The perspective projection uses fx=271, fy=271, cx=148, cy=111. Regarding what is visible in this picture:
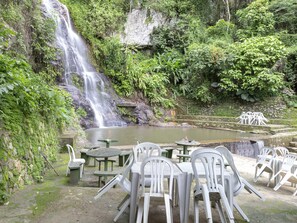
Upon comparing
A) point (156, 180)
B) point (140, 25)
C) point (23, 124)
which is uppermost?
point (140, 25)

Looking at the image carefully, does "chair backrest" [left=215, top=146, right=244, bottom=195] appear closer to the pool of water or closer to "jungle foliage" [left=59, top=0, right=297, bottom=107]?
the pool of water

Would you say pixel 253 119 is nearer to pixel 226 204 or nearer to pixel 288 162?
pixel 288 162

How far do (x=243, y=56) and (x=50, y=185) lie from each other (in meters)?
14.7

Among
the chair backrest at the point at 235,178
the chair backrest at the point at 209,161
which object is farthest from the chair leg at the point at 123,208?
the chair backrest at the point at 235,178

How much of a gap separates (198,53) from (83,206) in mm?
14943

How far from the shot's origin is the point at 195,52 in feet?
56.3

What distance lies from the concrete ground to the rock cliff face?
16.8 m

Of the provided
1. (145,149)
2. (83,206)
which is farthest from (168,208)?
(145,149)

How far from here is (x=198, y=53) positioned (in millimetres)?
17062

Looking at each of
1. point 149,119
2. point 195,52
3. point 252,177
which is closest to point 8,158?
point 252,177

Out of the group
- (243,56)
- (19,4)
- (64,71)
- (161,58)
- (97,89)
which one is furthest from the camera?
(161,58)

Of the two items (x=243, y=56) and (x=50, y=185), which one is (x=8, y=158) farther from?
(x=243, y=56)

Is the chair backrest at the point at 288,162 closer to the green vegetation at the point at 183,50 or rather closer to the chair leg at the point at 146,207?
the chair leg at the point at 146,207

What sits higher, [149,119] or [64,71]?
[64,71]
